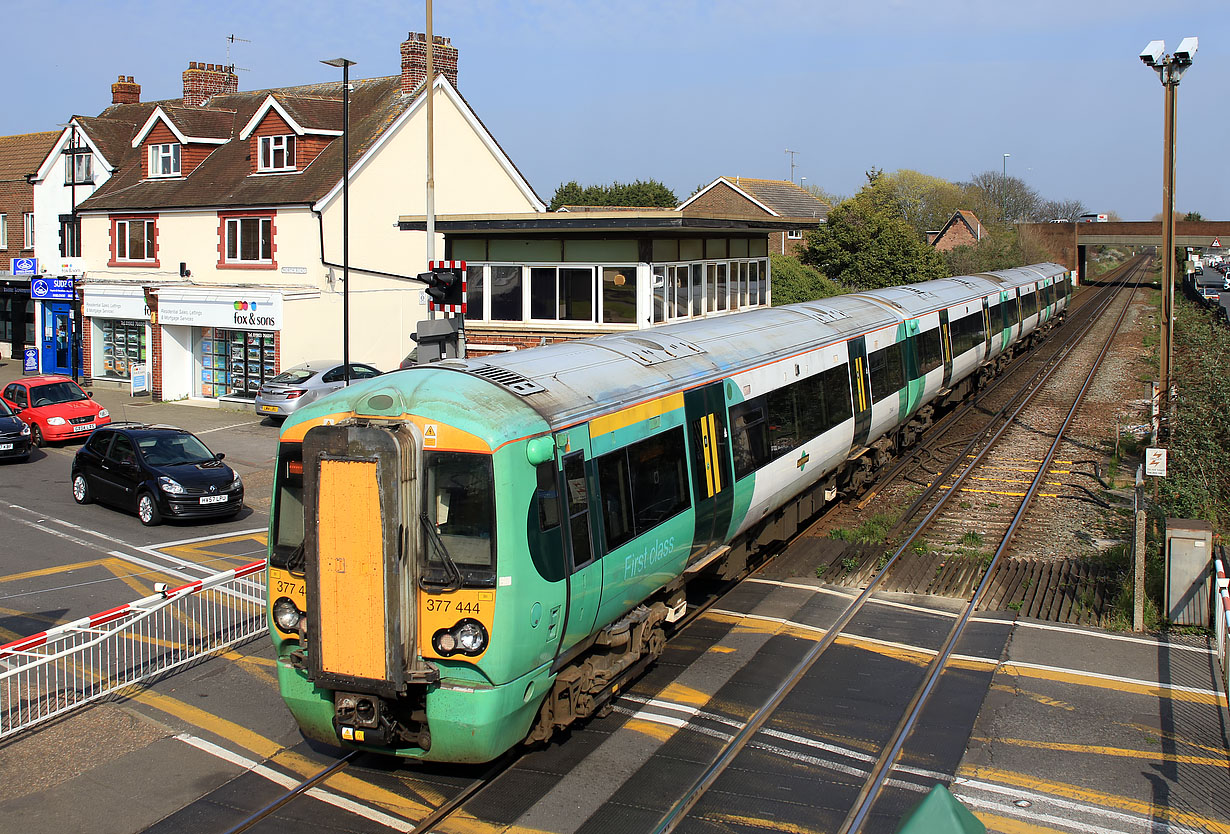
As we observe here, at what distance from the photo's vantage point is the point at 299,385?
26328mm

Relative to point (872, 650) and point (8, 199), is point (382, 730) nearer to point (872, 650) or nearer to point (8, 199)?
point (872, 650)

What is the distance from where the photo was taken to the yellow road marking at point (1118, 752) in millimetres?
7994

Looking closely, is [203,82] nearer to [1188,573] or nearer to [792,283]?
[792,283]

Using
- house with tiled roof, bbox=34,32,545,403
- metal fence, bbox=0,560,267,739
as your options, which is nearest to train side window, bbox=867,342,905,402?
metal fence, bbox=0,560,267,739

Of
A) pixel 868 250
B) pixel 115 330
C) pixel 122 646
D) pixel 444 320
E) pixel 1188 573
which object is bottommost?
pixel 122 646

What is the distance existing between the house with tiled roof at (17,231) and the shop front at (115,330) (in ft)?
19.1

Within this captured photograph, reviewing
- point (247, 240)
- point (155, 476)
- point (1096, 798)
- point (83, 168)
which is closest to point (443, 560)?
point (1096, 798)

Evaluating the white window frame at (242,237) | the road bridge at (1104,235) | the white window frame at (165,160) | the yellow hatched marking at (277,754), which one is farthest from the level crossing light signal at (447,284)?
the road bridge at (1104,235)

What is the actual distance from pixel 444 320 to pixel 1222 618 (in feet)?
28.5

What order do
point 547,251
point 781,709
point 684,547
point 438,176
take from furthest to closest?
1. point 438,176
2. point 547,251
3. point 684,547
4. point 781,709

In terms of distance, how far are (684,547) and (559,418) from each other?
2.46m

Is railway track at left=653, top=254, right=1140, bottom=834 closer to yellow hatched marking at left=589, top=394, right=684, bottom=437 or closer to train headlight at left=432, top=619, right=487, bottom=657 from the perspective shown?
train headlight at left=432, top=619, right=487, bottom=657

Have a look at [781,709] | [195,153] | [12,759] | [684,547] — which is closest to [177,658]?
[12,759]

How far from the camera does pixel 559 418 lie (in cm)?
783
